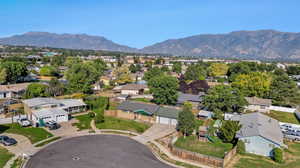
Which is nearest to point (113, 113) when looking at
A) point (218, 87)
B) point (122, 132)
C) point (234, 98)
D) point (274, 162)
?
point (122, 132)

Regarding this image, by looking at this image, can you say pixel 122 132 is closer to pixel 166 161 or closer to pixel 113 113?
pixel 113 113

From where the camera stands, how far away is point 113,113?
50.7 metres

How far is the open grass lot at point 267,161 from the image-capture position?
29.5m

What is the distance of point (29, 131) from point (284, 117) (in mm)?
60271

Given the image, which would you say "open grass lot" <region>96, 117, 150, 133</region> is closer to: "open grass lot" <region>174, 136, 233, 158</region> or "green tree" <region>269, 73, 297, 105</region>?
"open grass lot" <region>174, 136, 233, 158</region>

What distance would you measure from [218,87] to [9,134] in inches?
1811

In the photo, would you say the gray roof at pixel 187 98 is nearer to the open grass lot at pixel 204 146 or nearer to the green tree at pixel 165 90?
the green tree at pixel 165 90

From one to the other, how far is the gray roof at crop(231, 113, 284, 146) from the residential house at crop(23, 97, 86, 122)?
37.3 metres

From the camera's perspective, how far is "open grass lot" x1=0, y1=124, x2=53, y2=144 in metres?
36.1

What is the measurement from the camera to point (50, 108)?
47094mm

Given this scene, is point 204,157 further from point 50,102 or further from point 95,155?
point 50,102

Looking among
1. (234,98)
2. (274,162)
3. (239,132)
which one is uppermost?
(234,98)

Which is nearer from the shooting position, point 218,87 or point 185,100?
point 218,87

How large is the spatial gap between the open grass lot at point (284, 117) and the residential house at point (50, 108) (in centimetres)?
5079
